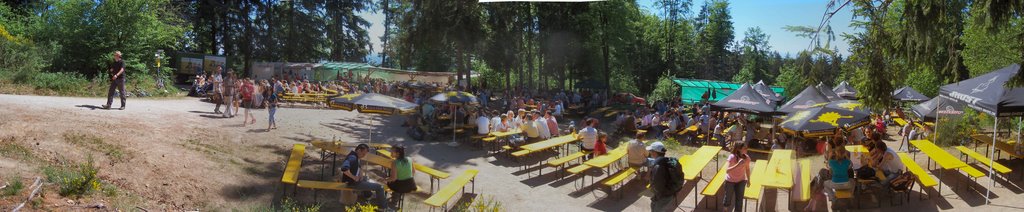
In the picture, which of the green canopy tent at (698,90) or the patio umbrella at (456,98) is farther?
the green canopy tent at (698,90)

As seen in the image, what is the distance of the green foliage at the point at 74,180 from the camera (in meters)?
6.69

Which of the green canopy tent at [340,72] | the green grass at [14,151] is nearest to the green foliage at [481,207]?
the green grass at [14,151]

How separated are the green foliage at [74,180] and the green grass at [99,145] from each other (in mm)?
1242

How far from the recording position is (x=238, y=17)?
40.2m

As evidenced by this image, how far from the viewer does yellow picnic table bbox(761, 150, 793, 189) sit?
7992mm

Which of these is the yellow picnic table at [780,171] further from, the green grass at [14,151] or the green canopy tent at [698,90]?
the green canopy tent at [698,90]

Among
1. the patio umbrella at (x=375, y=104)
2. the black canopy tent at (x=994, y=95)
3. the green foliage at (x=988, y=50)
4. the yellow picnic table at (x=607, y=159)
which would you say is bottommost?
the yellow picnic table at (x=607, y=159)

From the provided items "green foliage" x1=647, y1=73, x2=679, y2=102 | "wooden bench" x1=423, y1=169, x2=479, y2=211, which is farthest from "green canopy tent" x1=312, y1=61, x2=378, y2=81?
"wooden bench" x1=423, y1=169, x2=479, y2=211

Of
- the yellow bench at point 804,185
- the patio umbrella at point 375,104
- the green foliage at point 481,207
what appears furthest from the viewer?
the patio umbrella at point 375,104

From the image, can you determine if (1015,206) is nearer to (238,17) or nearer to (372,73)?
(372,73)

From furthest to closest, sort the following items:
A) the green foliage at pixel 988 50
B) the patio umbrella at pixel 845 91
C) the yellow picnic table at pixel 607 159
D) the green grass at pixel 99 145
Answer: the patio umbrella at pixel 845 91 < the green foliage at pixel 988 50 < the yellow picnic table at pixel 607 159 < the green grass at pixel 99 145

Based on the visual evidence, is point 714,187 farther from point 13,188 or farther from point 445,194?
point 13,188

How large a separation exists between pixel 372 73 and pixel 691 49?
106 ft

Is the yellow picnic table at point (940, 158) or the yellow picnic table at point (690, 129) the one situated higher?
the yellow picnic table at point (940, 158)
